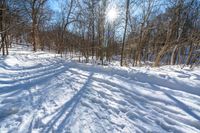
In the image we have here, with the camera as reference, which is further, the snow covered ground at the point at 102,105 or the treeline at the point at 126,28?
the treeline at the point at 126,28

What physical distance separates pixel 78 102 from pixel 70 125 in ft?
3.75

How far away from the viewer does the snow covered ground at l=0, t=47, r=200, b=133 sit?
3.16m

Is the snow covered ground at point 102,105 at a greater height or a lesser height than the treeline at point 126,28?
lesser

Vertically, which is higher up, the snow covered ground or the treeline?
the treeline

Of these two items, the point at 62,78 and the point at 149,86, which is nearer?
the point at 149,86

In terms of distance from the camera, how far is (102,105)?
13.6 feet

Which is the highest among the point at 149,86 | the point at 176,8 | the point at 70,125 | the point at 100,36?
the point at 176,8

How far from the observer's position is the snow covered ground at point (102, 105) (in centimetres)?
316

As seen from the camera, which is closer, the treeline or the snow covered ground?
the snow covered ground

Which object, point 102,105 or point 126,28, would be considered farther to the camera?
point 126,28

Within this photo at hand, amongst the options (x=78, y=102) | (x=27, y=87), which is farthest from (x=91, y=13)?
(x=78, y=102)

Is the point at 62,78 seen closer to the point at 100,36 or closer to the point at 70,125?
the point at 70,125

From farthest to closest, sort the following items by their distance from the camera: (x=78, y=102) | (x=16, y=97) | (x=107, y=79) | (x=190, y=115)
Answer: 1. (x=107, y=79)
2. (x=16, y=97)
3. (x=78, y=102)
4. (x=190, y=115)

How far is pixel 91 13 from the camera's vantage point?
644 inches
